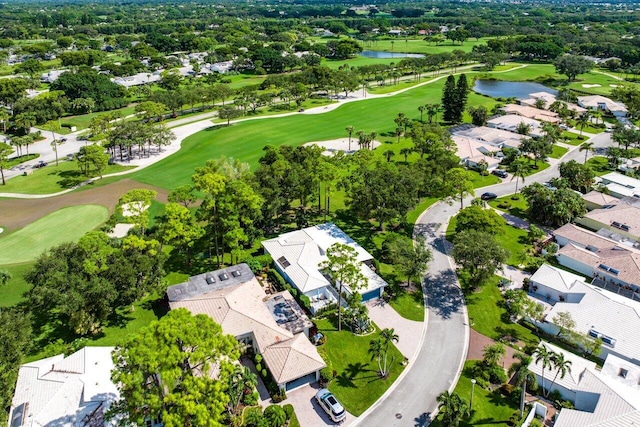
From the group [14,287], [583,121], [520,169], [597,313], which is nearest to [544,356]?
[597,313]

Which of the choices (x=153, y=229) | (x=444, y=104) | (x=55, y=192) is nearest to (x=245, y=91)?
(x=444, y=104)

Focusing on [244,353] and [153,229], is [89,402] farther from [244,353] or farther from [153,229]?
[153,229]

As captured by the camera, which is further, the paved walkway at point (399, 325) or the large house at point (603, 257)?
the large house at point (603, 257)

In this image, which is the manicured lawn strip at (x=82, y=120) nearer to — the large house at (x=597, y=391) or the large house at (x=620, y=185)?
the large house at (x=620, y=185)

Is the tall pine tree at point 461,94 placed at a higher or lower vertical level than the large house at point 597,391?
higher

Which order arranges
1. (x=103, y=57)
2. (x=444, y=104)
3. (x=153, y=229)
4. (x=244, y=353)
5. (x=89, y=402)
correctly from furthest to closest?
(x=103, y=57), (x=444, y=104), (x=153, y=229), (x=244, y=353), (x=89, y=402)

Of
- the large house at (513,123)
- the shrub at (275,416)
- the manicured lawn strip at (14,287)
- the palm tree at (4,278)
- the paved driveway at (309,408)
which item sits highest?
the large house at (513,123)

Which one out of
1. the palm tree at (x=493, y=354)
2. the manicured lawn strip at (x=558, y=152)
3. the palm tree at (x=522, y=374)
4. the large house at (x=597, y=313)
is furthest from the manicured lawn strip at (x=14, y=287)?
the manicured lawn strip at (x=558, y=152)

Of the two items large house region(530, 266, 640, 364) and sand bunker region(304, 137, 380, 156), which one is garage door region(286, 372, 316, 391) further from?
sand bunker region(304, 137, 380, 156)
